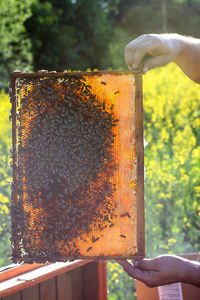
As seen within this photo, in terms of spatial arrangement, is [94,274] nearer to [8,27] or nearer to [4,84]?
[8,27]

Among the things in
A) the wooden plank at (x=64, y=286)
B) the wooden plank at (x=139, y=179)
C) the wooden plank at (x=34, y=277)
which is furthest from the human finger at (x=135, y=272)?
the wooden plank at (x=64, y=286)

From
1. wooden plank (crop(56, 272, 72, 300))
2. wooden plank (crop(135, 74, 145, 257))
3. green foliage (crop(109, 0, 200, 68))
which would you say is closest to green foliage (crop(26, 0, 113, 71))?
green foliage (crop(109, 0, 200, 68))

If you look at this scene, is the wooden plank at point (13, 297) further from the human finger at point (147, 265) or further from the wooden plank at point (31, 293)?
the human finger at point (147, 265)

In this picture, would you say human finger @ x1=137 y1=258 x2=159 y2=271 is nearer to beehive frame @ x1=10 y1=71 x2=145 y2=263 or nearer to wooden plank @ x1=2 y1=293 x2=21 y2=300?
beehive frame @ x1=10 y1=71 x2=145 y2=263

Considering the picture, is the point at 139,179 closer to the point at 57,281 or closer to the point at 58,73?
the point at 58,73

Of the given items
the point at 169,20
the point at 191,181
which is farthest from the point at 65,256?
the point at 169,20

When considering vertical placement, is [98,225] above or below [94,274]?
above
